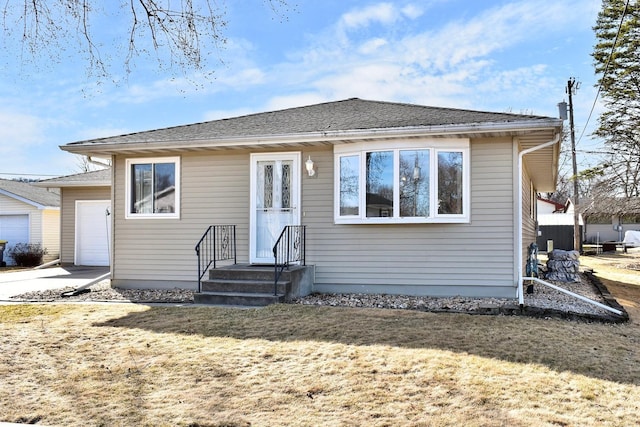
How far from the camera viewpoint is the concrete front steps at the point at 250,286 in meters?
7.21

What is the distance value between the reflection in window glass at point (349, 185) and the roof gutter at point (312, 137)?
507mm

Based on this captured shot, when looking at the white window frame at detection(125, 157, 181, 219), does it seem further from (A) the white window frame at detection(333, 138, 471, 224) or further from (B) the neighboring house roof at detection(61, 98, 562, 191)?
(A) the white window frame at detection(333, 138, 471, 224)

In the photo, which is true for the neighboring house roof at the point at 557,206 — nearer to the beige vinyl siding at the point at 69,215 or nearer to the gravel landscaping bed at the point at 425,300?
the gravel landscaping bed at the point at 425,300

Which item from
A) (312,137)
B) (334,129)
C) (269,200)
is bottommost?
(269,200)

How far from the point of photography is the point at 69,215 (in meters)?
15.3

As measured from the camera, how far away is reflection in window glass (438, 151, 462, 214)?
25.4ft

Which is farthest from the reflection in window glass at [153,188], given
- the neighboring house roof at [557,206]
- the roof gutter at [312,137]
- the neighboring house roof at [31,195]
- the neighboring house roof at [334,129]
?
the neighboring house roof at [557,206]

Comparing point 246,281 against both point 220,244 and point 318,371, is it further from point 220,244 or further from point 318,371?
point 318,371

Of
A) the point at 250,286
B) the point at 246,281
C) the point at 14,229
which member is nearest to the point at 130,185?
the point at 246,281

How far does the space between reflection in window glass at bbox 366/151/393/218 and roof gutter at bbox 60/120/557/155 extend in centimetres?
40

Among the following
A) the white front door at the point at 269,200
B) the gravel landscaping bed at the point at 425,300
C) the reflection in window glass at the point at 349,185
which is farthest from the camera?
the white front door at the point at 269,200

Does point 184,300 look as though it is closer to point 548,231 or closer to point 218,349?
point 218,349

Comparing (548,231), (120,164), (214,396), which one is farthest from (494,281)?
(548,231)

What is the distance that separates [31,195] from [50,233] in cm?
197
